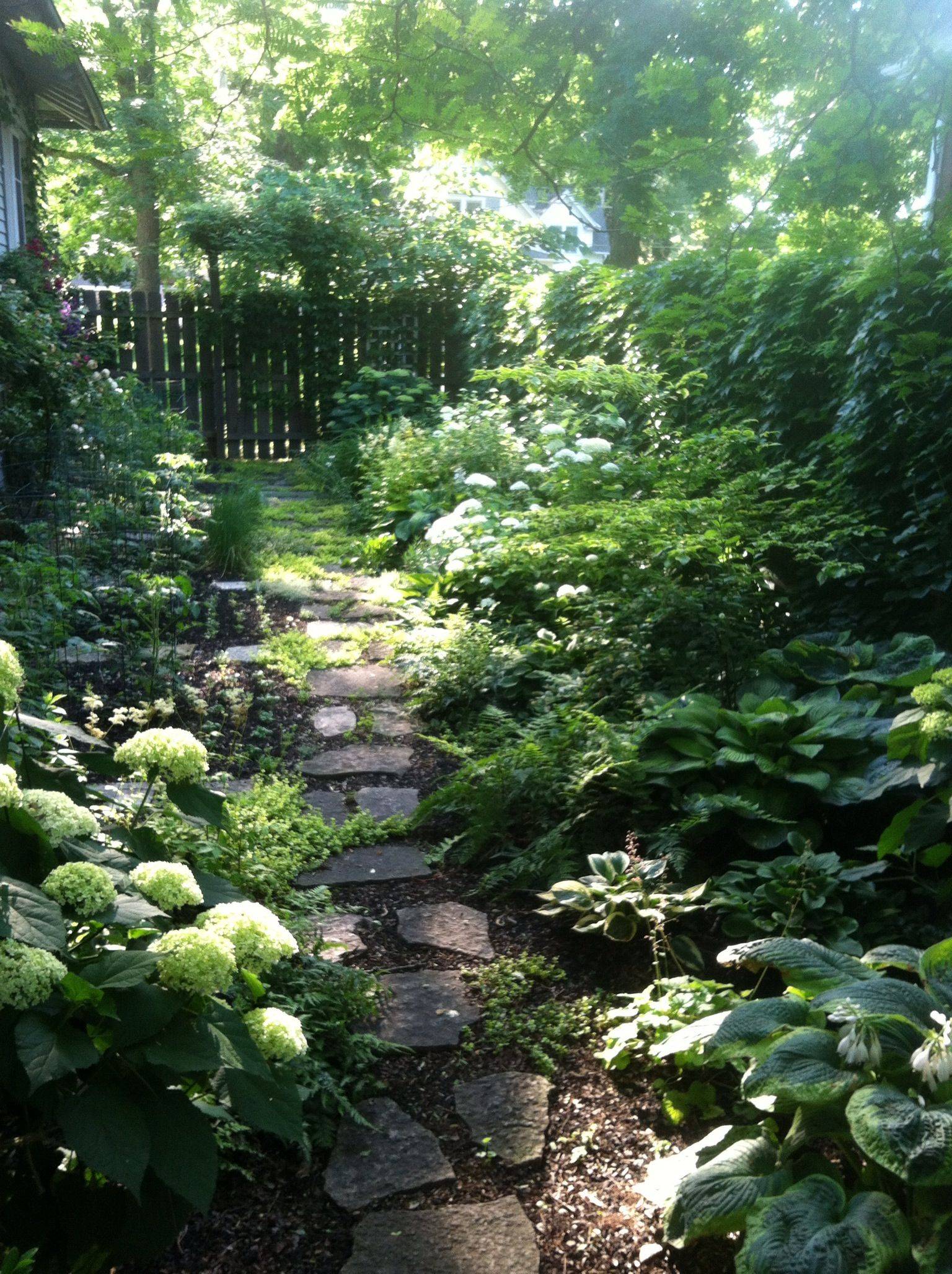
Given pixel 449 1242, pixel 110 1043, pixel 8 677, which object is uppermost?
pixel 8 677

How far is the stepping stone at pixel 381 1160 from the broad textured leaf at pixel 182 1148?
649mm

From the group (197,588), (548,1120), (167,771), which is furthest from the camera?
(197,588)

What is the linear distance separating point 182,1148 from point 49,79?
39.8 feet

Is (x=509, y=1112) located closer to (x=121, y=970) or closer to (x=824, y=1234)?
(x=824, y=1234)

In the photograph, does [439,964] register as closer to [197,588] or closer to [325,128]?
[325,128]

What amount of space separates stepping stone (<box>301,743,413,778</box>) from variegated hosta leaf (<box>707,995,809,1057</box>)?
7.37ft

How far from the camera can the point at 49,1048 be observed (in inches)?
51.7

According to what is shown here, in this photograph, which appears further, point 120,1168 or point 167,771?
point 167,771

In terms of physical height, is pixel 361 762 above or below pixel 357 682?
below

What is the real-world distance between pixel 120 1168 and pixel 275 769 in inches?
101

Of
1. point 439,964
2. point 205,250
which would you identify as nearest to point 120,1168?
point 439,964

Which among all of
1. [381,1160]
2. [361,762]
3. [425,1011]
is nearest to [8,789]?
[381,1160]

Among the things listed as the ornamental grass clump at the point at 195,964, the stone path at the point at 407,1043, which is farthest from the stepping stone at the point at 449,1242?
the ornamental grass clump at the point at 195,964

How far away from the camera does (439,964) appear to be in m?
2.77
